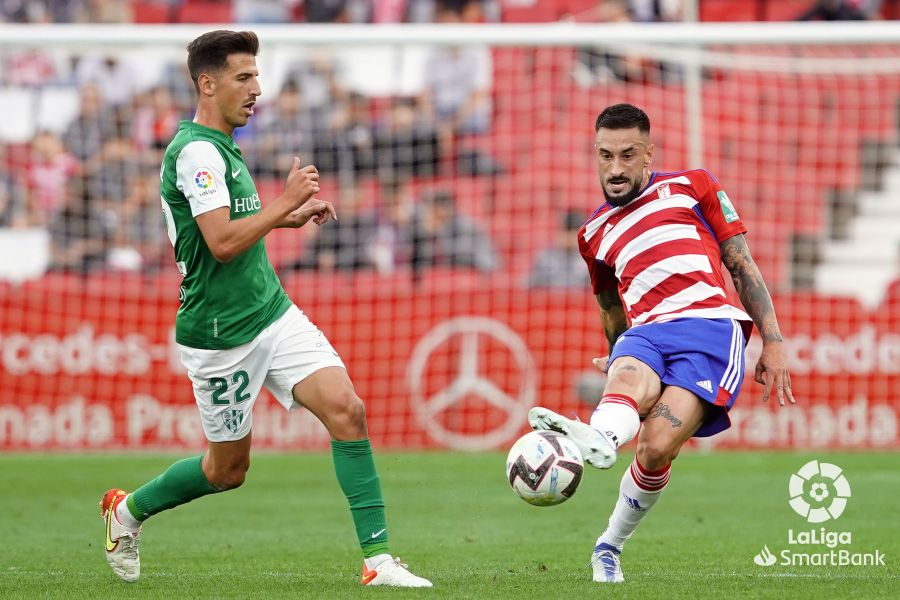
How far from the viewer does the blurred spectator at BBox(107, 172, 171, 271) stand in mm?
→ 15445

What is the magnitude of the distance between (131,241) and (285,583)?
32.5 ft

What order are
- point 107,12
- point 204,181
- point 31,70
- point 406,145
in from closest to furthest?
point 204,181 < point 406,145 < point 31,70 < point 107,12

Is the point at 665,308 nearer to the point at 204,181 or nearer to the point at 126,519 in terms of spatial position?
Result: the point at 204,181

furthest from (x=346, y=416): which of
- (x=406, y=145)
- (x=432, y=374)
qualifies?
(x=406, y=145)

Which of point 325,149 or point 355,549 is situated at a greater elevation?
point 325,149

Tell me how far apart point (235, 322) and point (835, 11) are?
13.4 m

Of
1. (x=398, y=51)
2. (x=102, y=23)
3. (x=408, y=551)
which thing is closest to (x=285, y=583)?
(x=408, y=551)

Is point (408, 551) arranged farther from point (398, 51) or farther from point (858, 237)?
point (398, 51)

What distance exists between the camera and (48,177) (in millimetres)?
16328

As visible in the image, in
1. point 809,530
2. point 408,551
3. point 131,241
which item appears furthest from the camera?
point 131,241

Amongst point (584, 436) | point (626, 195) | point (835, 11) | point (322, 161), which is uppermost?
point (835, 11)

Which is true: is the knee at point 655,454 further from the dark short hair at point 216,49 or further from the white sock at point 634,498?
the dark short hair at point 216,49

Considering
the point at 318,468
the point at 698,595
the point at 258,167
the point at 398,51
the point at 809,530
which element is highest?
the point at 398,51

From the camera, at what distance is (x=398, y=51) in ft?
63.0
